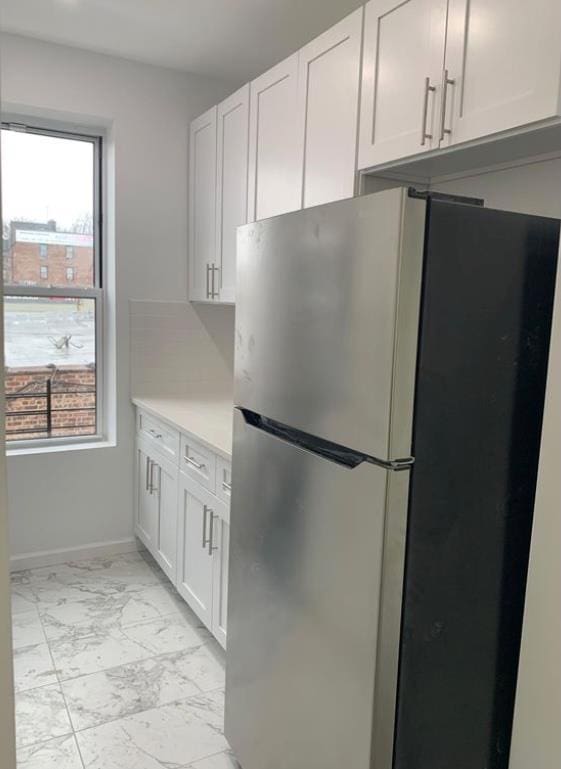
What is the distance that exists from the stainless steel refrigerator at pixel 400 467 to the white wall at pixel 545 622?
1.6 inches

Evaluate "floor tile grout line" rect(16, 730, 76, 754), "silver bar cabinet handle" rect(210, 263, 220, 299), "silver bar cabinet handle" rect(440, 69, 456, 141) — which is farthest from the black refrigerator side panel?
"silver bar cabinet handle" rect(210, 263, 220, 299)

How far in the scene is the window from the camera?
10.1 ft

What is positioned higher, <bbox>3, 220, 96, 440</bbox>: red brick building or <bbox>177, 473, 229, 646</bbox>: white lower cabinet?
<bbox>3, 220, 96, 440</bbox>: red brick building

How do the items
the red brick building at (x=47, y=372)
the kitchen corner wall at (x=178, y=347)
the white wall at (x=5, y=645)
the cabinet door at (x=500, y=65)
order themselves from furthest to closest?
the kitchen corner wall at (x=178, y=347) → the red brick building at (x=47, y=372) → the cabinet door at (x=500, y=65) → the white wall at (x=5, y=645)

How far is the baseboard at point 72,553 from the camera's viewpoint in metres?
3.11

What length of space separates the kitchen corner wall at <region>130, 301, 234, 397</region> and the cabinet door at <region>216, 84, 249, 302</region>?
495 mm

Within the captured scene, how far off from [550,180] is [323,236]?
0.79 metres

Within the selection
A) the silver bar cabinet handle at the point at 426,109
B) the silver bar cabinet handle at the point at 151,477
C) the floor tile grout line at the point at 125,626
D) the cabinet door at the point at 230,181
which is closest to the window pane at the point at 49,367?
the silver bar cabinet handle at the point at 151,477

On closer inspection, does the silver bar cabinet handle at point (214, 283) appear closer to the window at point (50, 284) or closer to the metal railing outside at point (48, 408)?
the window at point (50, 284)

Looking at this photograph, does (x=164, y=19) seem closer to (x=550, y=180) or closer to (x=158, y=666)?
(x=550, y=180)

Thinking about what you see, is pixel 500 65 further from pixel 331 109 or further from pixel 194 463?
pixel 194 463

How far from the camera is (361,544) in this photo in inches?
48.6

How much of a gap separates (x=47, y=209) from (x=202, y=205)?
811 mm

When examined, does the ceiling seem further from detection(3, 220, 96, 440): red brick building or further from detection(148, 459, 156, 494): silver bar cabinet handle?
detection(148, 459, 156, 494): silver bar cabinet handle
